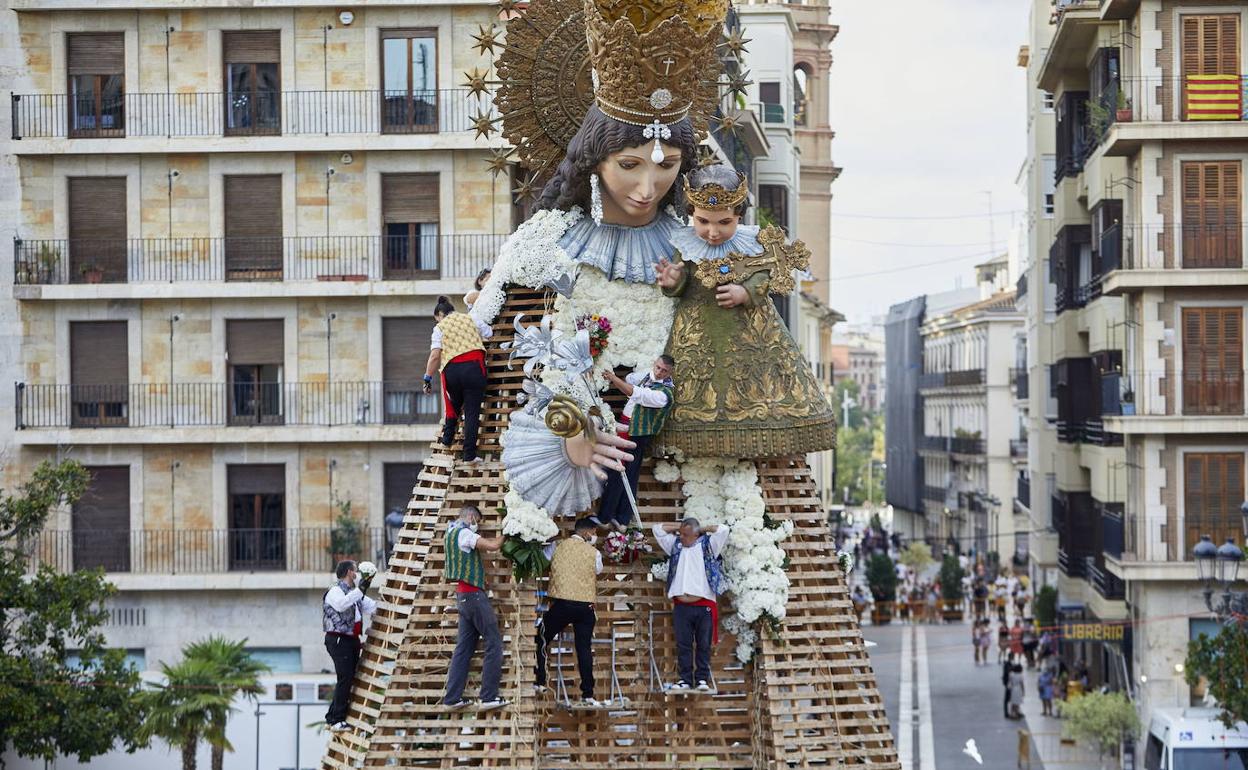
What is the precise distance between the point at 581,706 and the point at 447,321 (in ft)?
9.83

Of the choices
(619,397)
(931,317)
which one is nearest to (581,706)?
(619,397)

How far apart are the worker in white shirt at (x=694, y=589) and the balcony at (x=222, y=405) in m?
24.8

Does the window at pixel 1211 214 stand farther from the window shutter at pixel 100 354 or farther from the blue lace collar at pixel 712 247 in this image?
the blue lace collar at pixel 712 247

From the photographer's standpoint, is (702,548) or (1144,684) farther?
(1144,684)

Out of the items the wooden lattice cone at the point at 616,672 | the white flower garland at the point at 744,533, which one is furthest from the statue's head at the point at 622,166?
the white flower garland at the point at 744,533

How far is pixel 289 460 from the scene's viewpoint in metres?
41.7

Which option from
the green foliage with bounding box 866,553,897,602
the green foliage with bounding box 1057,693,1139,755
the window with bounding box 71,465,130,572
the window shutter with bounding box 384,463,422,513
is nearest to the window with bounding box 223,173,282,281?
the window shutter with bounding box 384,463,422,513

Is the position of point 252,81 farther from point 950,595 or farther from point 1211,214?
point 950,595

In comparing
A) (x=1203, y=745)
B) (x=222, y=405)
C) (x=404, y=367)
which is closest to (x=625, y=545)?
(x=1203, y=745)

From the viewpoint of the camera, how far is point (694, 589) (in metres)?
16.4

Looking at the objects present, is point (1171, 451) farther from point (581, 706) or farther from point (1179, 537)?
point (581, 706)

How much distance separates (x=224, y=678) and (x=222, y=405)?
8658 mm

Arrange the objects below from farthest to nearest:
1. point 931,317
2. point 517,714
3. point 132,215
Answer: point 931,317 → point 132,215 → point 517,714

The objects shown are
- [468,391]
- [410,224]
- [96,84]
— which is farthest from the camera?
[96,84]
